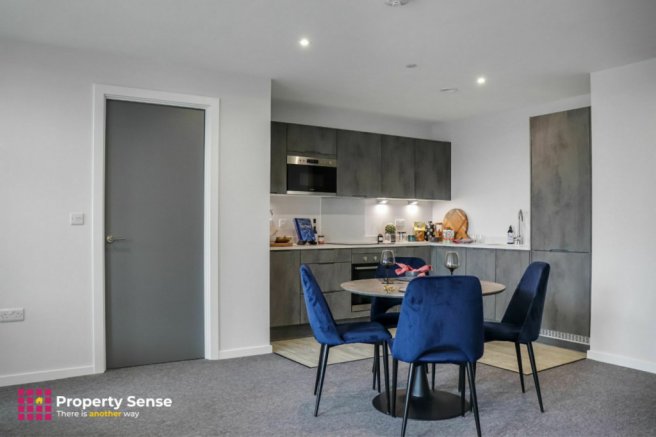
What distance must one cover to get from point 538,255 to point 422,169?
2.02m

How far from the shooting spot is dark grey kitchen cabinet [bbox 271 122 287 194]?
550 centimetres

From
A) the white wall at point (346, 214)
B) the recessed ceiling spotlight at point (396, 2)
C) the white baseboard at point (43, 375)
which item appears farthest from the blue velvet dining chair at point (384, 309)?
the white baseboard at point (43, 375)

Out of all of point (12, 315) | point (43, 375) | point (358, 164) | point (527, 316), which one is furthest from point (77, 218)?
point (527, 316)

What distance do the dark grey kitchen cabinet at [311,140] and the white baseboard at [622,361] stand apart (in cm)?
332

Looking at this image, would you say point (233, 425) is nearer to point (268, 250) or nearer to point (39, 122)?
point (268, 250)

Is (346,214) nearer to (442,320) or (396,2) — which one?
(396,2)

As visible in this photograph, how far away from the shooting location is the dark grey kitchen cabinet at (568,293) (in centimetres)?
479

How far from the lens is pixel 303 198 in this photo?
607 cm

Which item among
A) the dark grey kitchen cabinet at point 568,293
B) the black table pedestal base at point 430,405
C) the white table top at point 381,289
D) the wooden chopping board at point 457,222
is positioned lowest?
the black table pedestal base at point 430,405

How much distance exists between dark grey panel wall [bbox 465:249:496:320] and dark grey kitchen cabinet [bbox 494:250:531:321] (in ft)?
0.17

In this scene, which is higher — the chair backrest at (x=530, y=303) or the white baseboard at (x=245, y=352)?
the chair backrest at (x=530, y=303)

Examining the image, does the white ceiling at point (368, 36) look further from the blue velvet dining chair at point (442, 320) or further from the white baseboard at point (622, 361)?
the white baseboard at point (622, 361)

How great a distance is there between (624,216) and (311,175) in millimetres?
3088

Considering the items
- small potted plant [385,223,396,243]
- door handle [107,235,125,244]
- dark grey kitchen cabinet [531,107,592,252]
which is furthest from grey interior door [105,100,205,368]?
dark grey kitchen cabinet [531,107,592,252]
